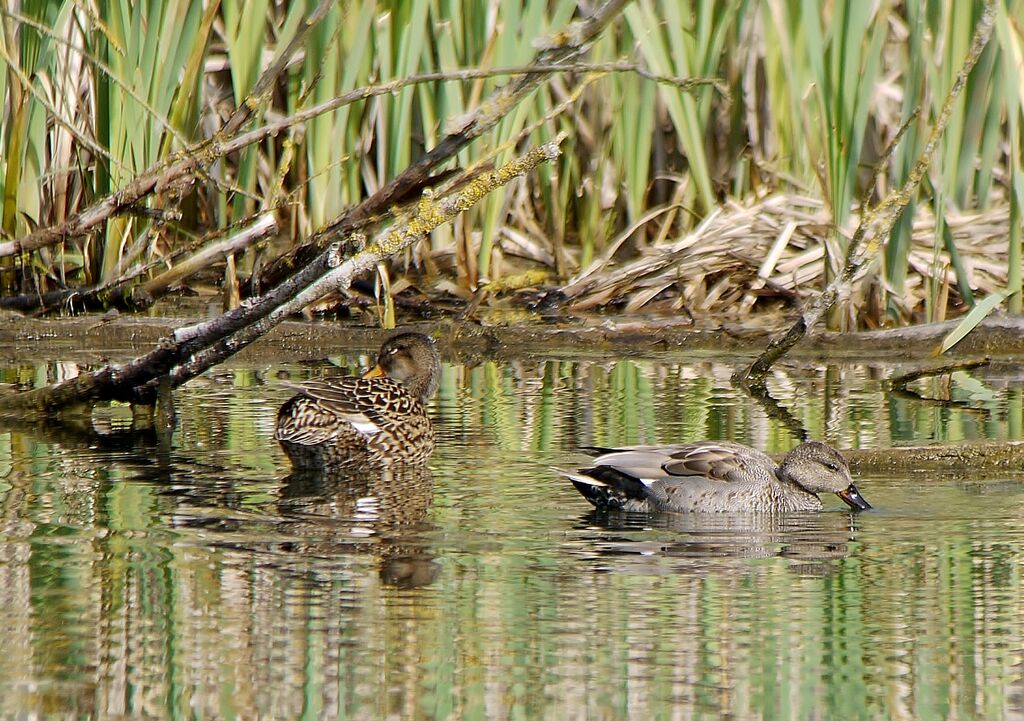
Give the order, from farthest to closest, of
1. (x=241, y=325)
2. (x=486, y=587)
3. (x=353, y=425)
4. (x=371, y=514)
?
(x=353, y=425)
(x=241, y=325)
(x=371, y=514)
(x=486, y=587)

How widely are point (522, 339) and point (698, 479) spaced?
152 inches

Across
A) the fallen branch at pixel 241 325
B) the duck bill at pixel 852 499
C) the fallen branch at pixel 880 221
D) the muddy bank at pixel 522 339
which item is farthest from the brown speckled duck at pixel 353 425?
the muddy bank at pixel 522 339

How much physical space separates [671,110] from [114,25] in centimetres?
326

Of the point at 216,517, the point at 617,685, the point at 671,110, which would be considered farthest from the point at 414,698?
the point at 671,110

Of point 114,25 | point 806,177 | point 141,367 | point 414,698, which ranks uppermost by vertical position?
point 114,25

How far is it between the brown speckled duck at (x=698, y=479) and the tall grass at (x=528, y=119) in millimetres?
2596

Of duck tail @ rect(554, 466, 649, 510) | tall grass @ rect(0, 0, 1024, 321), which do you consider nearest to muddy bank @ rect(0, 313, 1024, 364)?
tall grass @ rect(0, 0, 1024, 321)

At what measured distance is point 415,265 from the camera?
36.6ft

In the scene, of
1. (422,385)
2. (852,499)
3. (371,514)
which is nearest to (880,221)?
(422,385)

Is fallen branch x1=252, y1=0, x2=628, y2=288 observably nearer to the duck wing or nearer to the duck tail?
the duck wing

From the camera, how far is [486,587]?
475cm

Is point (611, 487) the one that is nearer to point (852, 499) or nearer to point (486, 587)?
point (852, 499)

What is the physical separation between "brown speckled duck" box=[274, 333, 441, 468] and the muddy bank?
91.7 inches

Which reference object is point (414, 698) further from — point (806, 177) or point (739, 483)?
point (806, 177)
